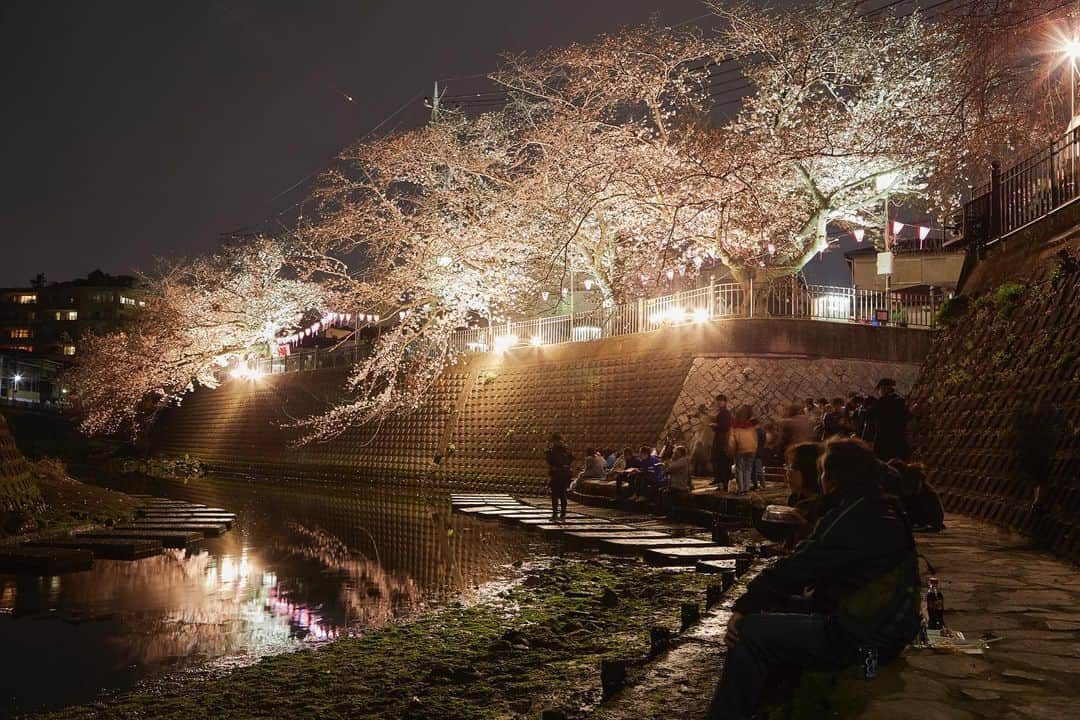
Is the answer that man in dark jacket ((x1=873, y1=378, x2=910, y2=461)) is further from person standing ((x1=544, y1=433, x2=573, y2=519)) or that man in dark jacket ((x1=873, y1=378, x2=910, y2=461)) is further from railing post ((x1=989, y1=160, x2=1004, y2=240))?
person standing ((x1=544, y1=433, x2=573, y2=519))

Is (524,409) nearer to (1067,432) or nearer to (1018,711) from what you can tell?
(1067,432)

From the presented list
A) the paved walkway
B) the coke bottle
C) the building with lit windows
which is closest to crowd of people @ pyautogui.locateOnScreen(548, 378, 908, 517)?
the paved walkway

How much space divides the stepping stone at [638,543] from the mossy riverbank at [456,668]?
3.10 meters

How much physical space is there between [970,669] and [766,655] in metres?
1.85

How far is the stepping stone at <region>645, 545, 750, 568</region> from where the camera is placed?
12047 mm

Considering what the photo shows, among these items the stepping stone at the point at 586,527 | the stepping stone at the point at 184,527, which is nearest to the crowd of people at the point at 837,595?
the stepping stone at the point at 586,527

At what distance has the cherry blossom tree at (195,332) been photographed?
36.2 metres

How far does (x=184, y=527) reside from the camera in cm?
1697

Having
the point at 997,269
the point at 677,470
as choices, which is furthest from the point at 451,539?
the point at 997,269

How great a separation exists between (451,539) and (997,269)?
10418mm

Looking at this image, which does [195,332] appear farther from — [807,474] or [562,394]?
[807,474]

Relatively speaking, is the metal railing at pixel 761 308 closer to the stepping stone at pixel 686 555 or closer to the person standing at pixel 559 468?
the person standing at pixel 559 468

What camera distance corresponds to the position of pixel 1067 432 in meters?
9.10

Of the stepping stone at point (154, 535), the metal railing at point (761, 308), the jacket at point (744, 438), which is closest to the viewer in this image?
the stepping stone at point (154, 535)
